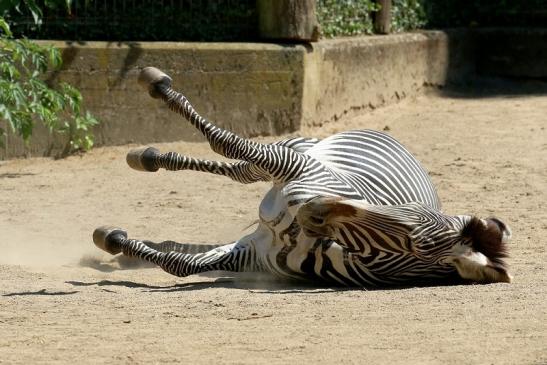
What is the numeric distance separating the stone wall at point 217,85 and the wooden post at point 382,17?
0.73m

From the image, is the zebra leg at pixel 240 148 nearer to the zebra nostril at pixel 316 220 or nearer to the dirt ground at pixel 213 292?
the dirt ground at pixel 213 292

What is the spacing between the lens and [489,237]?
168 inches

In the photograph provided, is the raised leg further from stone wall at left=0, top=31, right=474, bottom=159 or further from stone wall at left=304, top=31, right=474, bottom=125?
stone wall at left=304, top=31, right=474, bottom=125

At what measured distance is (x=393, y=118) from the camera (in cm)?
1002

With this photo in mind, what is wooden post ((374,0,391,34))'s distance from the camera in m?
10.7

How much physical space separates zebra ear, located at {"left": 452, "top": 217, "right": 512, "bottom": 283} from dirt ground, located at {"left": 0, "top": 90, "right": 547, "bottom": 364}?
0.07 metres

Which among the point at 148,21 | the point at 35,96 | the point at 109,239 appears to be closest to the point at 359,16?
the point at 148,21

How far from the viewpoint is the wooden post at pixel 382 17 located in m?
10.7

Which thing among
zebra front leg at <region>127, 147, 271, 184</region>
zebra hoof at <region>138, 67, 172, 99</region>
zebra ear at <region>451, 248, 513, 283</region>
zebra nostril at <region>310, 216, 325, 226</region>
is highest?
zebra hoof at <region>138, 67, 172, 99</region>

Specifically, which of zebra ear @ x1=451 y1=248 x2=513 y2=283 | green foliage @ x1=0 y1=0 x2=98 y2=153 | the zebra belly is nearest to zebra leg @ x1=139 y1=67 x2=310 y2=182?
the zebra belly

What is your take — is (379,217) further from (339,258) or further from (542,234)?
(542,234)

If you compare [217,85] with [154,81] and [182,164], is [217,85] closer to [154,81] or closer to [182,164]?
[182,164]

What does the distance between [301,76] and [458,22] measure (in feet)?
14.1

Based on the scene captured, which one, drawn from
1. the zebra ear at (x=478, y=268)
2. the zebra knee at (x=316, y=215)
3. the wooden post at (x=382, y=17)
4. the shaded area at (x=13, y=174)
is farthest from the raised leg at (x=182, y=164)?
the wooden post at (x=382, y=17)
